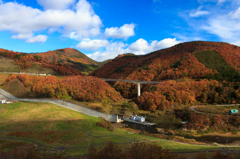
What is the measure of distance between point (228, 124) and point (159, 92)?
1093 inches

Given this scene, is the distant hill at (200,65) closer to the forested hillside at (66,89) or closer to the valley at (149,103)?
the valley at (149,103)

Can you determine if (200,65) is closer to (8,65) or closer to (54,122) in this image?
(54,122)

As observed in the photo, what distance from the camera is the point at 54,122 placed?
34.8m

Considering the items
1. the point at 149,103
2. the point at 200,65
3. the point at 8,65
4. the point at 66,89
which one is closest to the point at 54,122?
the point at 66,89

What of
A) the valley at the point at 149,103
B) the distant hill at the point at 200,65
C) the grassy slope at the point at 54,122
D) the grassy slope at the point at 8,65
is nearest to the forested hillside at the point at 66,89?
the valley at the point at 149,103

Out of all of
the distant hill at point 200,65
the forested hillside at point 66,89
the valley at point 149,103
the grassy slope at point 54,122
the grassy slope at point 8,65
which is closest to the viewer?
the grassy slope at point 54,122

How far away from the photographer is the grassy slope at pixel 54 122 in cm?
2603

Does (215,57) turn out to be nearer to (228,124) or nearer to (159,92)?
(159,92)

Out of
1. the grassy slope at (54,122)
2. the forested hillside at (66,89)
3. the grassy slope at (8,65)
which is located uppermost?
the grassy slope at (8,65)

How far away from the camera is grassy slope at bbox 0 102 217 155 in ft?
85.4

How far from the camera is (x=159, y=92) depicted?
67312mm

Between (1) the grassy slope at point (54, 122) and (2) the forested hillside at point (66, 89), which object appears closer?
(1) the grassy slope at point (54, 122)

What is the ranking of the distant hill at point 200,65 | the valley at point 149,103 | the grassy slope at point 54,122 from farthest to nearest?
the distant hill at point 200,65 < the valley at point 149,103 < the grassy slope at point 54,122

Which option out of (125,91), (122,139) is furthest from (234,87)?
(122,139)
